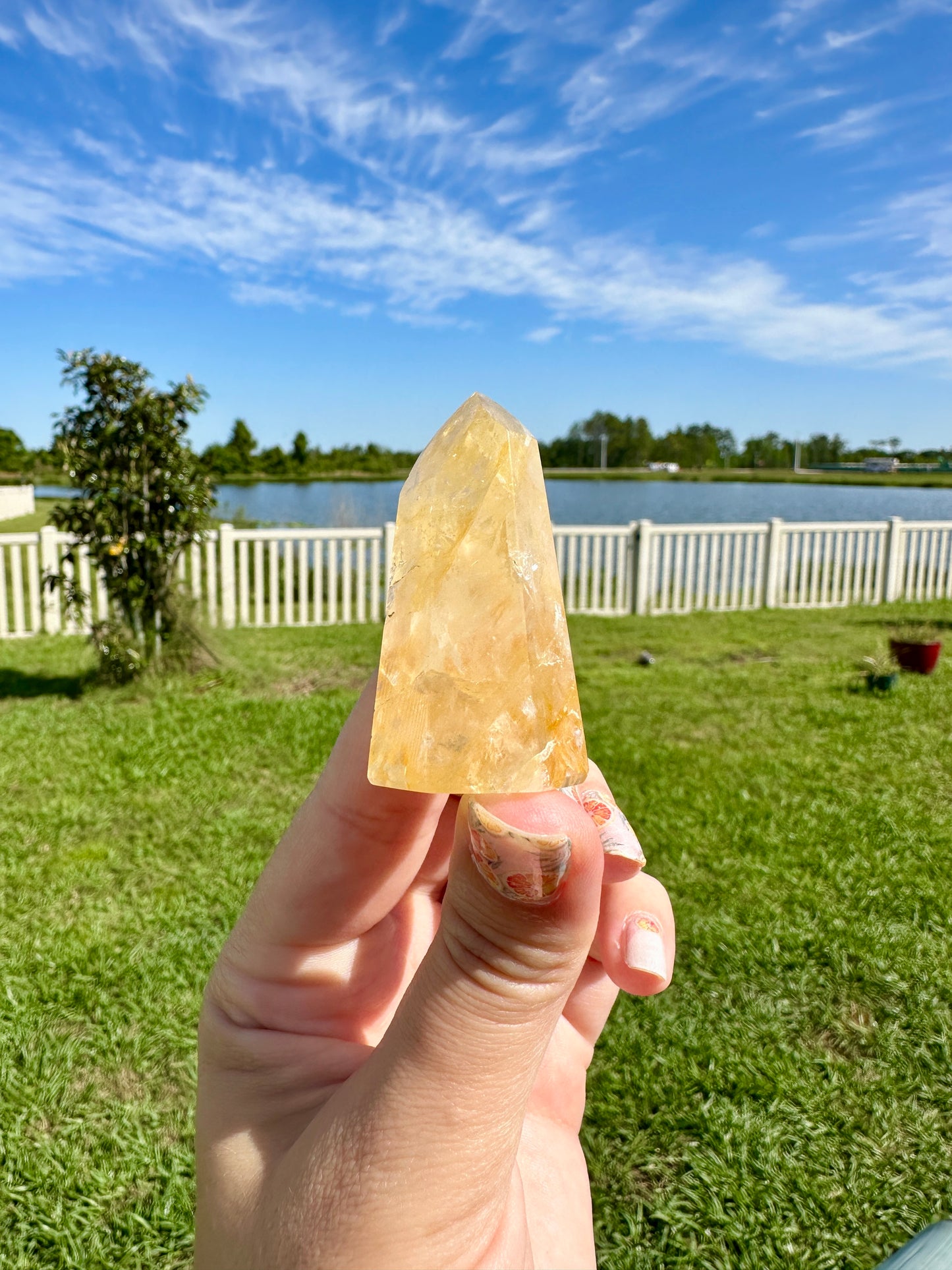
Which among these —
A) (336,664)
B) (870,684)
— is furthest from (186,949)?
(870,684)

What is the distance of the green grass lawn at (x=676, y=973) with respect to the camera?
237cm

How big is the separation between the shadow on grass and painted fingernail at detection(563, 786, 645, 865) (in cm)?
652

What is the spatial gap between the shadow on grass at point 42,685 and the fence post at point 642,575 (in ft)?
25.4

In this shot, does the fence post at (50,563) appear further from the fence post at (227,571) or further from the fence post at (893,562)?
the fence post at (893,562)

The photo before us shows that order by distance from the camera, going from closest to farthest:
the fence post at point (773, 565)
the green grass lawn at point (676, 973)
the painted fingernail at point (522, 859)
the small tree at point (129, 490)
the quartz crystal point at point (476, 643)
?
the painted fingernail at point (522, 859) < the quartz crystal point at point (476, 643) < the green grass lawn at point (676, 973) < the small tree at point (129, 490) < the fence post at point (773, 565)

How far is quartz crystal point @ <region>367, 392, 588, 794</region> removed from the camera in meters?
1.12

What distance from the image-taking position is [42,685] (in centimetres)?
746

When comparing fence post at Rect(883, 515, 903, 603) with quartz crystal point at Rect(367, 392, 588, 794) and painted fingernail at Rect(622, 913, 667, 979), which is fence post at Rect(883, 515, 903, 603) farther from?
quartz crystal point at Rect(367, 392, 588, 794)

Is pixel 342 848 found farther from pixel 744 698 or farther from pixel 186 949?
pixel 744 698

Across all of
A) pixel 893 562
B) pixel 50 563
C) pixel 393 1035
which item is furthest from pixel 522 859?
pixel 893 562

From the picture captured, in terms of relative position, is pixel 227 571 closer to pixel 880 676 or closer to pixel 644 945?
pixel 880 676

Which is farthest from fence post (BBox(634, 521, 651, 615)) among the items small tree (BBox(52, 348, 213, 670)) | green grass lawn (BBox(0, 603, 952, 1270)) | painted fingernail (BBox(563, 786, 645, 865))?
painted fingernail (BBox(563, 786, 645, 865))

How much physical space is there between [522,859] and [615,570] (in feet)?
38.8

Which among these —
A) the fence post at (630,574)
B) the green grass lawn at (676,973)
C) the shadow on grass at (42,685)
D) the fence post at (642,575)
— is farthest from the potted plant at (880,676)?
the shadow on grass at (42,685)
